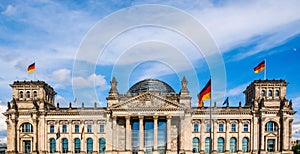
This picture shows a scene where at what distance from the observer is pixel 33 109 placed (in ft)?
249

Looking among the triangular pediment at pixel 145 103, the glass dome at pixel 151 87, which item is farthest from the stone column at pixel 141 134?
the glass dome at pixel 151 87

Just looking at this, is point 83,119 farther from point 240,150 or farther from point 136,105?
point 240,150

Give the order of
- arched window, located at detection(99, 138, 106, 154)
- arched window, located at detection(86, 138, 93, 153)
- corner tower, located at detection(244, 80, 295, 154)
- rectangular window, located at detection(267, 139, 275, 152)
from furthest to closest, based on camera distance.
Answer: arched window, located at detection(86, 138, 93, 153) → arched window, located at detection(99, 138, 106, 154) → rectangular window, located at detection(267, 139, 275, 152) → corner tower, located at detection(244, 80, 295, 154)

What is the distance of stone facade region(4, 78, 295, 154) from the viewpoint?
73875 mm

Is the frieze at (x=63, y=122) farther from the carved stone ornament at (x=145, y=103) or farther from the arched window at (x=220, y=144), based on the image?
the arched window at (x=220, y=144)

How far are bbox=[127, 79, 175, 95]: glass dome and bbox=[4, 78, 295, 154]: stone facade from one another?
5.01 m

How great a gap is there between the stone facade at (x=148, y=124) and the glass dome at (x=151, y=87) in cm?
501

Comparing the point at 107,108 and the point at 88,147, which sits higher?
the point at 107,108

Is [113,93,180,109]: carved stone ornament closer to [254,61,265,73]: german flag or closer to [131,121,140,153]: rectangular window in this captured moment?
[131,121,140,153]: rectangular window

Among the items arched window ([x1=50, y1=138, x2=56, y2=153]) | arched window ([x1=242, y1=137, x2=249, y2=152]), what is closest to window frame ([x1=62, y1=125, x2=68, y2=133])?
arched window ([x1=50, y1=138, x2=56, y2=153])

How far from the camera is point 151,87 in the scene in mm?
82875

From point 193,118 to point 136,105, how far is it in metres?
15.3

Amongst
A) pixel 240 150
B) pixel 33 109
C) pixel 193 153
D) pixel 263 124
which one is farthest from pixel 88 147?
pixel 263 124

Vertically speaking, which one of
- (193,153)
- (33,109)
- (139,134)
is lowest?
(193,153)
